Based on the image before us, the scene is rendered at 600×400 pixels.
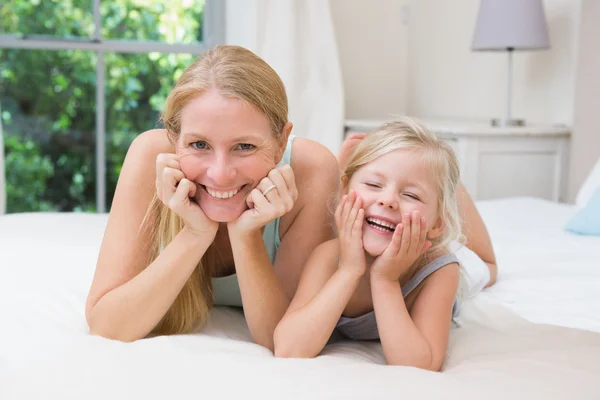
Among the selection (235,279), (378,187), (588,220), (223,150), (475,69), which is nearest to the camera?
(223,150)

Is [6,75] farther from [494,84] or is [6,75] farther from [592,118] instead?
[592,118]

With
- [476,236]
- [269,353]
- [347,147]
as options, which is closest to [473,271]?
[476,236]

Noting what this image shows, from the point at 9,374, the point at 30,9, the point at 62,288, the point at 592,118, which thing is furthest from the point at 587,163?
the point at 30,9

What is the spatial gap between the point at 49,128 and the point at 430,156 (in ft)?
11.2

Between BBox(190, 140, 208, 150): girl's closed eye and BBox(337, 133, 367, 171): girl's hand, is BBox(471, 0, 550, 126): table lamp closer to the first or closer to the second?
BBox(337, 133, 367, 171): girl's hand

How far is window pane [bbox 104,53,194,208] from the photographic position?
162 inches

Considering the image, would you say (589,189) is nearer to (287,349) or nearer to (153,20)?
(287,349)

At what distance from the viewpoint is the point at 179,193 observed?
3.58ft

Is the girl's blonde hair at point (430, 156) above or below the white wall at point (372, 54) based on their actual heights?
below

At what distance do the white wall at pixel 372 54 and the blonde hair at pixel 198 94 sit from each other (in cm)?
307

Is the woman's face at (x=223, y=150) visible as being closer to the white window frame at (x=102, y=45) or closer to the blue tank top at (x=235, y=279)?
the blue tank top at (x=235, y=279)

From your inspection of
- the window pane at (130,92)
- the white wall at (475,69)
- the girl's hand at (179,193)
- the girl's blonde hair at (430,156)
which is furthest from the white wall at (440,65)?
the girl's hand at (179,193)

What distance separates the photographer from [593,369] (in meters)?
1.03

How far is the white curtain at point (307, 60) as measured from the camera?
3654 millimetres
